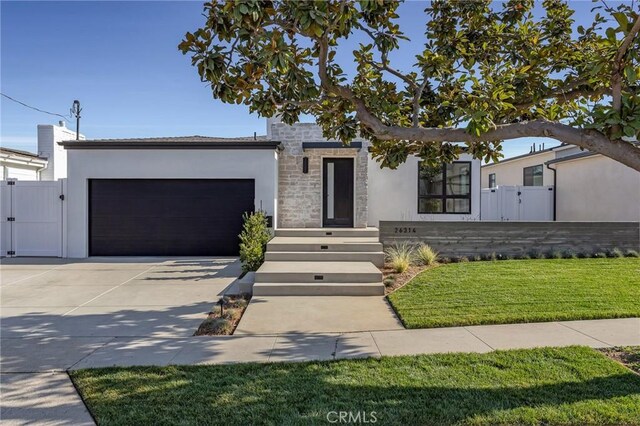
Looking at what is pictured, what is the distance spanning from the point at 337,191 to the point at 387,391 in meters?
9.80

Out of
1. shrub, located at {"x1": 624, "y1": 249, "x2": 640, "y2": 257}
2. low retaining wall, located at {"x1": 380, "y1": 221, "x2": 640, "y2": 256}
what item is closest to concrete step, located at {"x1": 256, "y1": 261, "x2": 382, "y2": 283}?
low retaining wall, located at {"x1": 380, "y1": 221, "x2": 640, "y2": 256}

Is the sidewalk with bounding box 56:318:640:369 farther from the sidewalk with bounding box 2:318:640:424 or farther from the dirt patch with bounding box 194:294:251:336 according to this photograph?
the dirt patch with bounding box 194:294:251:336

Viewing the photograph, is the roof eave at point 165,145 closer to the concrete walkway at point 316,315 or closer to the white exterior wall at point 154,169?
the white exterior wall at point 154,169

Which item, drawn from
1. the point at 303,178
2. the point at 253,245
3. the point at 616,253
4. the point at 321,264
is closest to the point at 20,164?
the point at 303,178

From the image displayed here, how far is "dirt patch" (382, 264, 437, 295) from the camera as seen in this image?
7.79 m

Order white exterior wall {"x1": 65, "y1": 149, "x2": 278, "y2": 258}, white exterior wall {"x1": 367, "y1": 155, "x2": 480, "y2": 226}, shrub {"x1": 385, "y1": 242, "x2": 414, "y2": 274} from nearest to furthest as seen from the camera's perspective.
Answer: shrub {"x1": 385, "y1": 242, "x2": 414, "y2": 274}
white exterior wall {"x1": 65, "y1": 149, "x2": 278, "y2": 258}
white exterior wall {"x1": 367, "y1": 155, "x2": 480, "y2": 226}

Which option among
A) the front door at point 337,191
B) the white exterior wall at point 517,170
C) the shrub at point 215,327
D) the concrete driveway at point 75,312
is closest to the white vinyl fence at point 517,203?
the white exterior wall at point 517,170

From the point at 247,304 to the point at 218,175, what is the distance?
6042 millimetres

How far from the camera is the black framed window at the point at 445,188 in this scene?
13.6m

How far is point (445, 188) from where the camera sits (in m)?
13.6

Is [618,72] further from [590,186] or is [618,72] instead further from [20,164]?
[20,164]

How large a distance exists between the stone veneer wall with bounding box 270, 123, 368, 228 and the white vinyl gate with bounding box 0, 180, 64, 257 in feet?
22.3

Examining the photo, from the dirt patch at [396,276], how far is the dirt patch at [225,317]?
107 inches

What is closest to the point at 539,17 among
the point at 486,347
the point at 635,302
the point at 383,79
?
the point at 383,79
